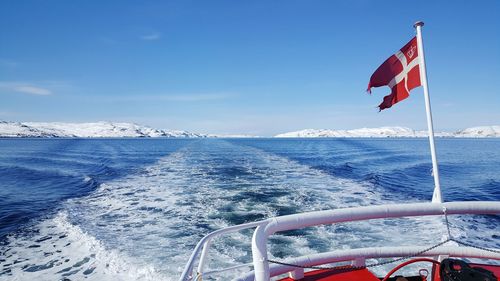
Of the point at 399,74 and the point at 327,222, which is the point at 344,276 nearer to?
the point at 327,222

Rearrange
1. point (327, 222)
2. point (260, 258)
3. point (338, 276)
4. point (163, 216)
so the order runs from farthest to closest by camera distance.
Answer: point (163, 216) < point (338, 276) < point (327, 222) < point (260, 258)

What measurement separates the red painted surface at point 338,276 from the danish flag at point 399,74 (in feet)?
11.2

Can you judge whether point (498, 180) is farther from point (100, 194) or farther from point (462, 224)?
point (100, 194)

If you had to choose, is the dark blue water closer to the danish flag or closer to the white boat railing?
the white boat railing

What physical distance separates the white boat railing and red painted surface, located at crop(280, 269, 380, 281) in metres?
0.19

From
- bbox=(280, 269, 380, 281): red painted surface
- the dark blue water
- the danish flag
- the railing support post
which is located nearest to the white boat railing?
A: the railing support post

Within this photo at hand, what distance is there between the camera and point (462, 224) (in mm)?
12461

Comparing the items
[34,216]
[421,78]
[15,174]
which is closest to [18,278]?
[34,216]

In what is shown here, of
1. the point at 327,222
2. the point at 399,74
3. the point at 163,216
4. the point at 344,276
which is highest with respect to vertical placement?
the point at 399,74

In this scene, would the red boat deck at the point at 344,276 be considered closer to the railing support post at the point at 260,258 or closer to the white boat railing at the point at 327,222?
the white boat railing at the point at 327,222

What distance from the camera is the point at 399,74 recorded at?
5746mm

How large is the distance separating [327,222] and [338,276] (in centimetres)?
135

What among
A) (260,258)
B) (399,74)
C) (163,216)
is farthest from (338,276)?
(163,216)

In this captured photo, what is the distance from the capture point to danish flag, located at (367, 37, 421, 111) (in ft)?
17.9
